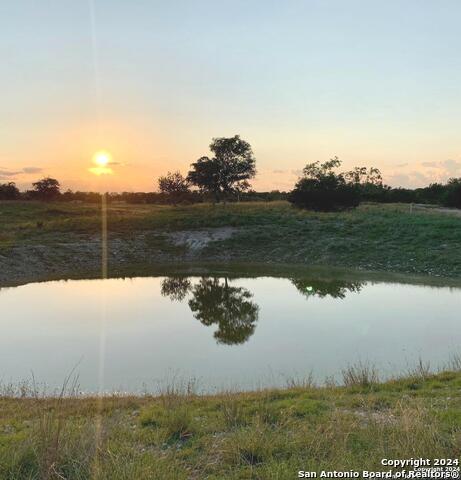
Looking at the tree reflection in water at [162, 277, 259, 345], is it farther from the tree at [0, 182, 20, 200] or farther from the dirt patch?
the tree at [0, 182, 20, 200]

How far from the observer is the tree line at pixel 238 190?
59219 millimetres

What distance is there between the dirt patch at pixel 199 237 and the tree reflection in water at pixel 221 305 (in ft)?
28.4

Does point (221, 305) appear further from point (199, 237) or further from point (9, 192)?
point (9, 192)

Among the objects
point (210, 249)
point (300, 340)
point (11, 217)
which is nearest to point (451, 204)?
point (210, 249)

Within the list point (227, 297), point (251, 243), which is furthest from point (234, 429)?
point (251, 243)

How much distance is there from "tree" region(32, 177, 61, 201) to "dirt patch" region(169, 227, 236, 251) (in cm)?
5903

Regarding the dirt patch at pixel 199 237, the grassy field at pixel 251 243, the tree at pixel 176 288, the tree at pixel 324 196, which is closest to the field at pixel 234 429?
the tree at pixel 176 288

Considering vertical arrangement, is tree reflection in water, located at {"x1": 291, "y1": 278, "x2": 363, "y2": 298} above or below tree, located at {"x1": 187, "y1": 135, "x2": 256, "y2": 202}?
below

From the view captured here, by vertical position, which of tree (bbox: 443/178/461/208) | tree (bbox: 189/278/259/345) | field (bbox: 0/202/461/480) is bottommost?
tree (bbox: 189/278/259/345)

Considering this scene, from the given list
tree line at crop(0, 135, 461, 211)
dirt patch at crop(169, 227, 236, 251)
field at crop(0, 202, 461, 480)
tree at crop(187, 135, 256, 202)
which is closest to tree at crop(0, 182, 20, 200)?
Answer: tree line at crop(0, 135, 461, 211)

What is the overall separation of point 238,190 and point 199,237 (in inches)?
1350

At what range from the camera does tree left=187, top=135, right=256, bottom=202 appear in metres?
68.1

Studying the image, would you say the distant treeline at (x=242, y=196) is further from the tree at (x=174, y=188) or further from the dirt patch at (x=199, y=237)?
the dirt patch at (x=199, y=237)

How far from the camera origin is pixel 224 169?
69000 mm
